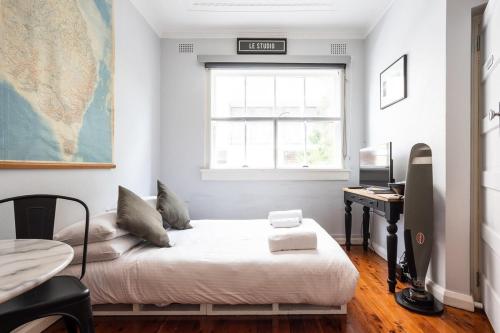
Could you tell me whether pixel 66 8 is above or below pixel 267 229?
above

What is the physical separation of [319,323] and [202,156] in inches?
97.4

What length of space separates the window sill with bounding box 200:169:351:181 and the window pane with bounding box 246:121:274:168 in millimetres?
166

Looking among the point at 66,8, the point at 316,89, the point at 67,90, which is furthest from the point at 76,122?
the point at 316,89

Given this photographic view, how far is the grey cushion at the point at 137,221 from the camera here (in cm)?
187

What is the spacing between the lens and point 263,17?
3.19m

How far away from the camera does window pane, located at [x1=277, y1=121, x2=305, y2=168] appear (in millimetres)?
3676

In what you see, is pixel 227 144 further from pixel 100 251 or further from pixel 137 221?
pixel 100 251

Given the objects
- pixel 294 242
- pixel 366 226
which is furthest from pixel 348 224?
pixel 294 242

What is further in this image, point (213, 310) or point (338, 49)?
point (338, 49)

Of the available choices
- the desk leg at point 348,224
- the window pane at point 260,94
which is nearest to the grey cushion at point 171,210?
the window pane at point 260,94

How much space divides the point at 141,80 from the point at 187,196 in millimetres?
1579

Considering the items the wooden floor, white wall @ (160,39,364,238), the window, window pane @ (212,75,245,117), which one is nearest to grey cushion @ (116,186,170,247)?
the wooden floor

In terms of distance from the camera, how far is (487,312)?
5.90 ft

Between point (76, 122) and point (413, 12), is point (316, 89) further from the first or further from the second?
point (76, 122)
